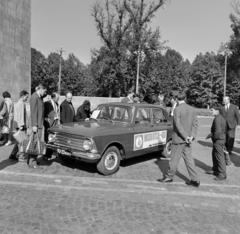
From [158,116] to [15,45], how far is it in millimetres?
17118

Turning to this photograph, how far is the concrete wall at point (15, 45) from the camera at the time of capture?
19797 millimetres

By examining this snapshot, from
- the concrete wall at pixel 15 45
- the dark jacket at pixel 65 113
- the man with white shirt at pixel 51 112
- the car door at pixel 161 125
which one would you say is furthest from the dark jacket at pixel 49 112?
the concrete wall at pixel 15 45

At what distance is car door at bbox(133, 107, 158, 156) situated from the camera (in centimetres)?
672

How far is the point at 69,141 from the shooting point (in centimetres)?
610

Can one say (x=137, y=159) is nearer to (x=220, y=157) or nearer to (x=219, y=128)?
(x=220, y=157)

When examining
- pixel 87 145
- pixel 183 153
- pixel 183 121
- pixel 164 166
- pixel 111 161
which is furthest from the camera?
pixel 164 166

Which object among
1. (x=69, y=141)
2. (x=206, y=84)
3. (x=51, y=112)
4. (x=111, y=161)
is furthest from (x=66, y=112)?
(x=206, y=84)

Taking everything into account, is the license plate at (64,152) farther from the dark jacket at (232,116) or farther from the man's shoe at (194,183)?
the dark jacket at (232,116)

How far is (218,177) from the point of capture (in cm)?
610

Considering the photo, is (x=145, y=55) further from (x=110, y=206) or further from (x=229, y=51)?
(x=110, y=206)

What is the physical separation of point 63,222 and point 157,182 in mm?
2583

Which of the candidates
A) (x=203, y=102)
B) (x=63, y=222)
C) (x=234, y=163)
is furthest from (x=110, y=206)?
(x=203, y=102)

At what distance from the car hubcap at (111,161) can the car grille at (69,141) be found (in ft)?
2.31

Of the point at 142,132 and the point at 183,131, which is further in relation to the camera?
the point at 142,132
